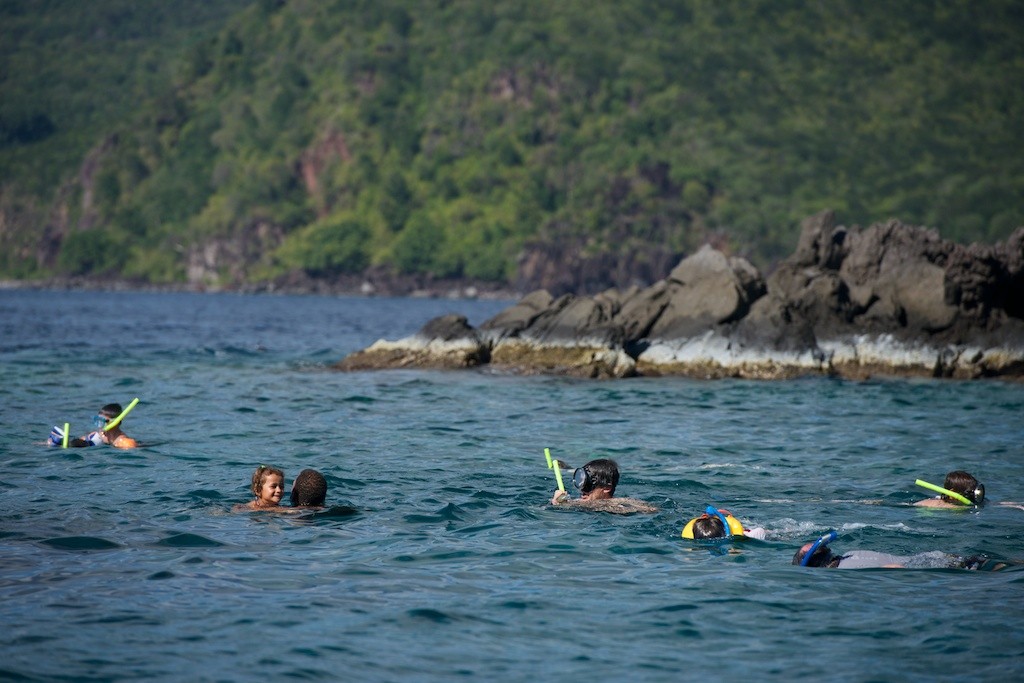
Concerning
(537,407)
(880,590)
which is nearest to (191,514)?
(880,590)

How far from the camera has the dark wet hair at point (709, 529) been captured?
1488 centimetres

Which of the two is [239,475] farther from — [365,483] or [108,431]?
[108,431]

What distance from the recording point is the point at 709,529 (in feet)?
48.8

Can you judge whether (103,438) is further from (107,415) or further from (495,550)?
(495,550)

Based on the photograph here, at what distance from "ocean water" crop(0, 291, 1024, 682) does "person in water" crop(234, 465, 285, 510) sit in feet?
1.38

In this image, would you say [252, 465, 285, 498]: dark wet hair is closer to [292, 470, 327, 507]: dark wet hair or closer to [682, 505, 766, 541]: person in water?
[292, 470, 327, 507]: dark wet hair

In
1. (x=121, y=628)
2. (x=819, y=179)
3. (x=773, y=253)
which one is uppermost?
(x=819, y=179)

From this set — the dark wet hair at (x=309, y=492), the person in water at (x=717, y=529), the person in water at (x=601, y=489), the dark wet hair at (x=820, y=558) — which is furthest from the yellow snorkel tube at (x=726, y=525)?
the dark wet hair at (x=309, y=492)

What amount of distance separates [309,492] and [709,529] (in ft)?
15.8

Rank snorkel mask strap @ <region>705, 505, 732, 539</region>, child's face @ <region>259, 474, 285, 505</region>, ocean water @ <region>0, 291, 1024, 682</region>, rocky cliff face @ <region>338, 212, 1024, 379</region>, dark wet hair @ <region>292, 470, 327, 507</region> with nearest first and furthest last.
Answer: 1. ocean water @ <region>0, 291, 1024, 682</region>
2. snorkel mask strap @ <region>705, 505, 732, 539</region>
3. child's face @ <region>259, 474, 285, 505</region>
4. dark wet hair @ <region>292, 470, 327, 507</region>
5. rocky cliff face @ <region>338, 212, 1024, 379</region>

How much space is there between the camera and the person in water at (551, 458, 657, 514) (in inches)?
645

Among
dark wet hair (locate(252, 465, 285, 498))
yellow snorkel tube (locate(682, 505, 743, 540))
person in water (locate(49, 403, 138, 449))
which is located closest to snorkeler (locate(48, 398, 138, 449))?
person in water (locate(49, 403, 138, 449))

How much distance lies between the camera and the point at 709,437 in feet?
82.5

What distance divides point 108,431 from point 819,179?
167979mm
